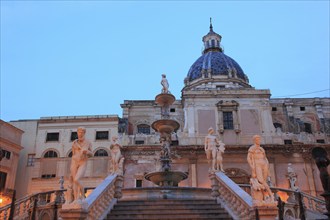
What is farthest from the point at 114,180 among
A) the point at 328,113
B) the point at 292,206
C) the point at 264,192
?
the point at 328,113

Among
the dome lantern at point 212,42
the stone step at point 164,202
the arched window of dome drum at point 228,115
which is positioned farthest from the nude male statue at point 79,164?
the dome lantern at point 212,42

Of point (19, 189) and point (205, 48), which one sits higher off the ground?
point (205, 48)

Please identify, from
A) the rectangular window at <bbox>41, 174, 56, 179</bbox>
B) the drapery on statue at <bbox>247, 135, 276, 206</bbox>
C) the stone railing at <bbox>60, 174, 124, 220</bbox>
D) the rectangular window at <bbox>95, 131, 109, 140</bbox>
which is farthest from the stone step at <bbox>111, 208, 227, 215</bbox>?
the rectangular window at <bbox>95, 131, 109, 140</bbox>

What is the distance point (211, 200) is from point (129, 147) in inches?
801

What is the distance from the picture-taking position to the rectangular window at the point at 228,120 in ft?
112

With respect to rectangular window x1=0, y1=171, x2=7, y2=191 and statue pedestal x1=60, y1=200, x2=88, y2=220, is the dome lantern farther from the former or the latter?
statue pedestal x1=60, y1=200, x2=88, y2=220

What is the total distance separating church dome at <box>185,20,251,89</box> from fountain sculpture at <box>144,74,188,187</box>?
25.4 meters

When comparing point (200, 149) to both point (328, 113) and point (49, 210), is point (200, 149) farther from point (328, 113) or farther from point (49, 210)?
point (49, 210)

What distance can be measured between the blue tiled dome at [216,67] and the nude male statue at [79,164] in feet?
121

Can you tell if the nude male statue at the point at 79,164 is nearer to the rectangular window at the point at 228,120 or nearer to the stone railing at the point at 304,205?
the stone railing at the point at 304,205

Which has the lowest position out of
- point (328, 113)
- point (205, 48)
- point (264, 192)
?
point (264, 192)

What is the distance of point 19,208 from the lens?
14.3 m

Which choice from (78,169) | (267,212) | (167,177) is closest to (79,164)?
(78,169)

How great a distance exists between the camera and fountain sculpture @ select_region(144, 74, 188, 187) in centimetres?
1567
